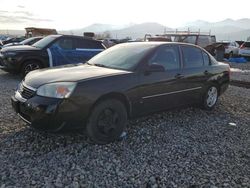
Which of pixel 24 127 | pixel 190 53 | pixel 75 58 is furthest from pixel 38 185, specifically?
pixel 75 58

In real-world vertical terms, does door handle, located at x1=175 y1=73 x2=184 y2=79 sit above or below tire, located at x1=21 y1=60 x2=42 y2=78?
above

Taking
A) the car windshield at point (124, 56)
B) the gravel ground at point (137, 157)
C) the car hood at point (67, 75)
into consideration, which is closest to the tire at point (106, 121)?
the gravel ground at point (137, 157)

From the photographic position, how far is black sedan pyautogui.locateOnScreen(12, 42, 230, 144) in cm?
391

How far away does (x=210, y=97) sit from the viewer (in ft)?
21.7

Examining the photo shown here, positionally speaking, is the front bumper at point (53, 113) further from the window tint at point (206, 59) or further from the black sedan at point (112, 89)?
the window tint at point (206, 59)

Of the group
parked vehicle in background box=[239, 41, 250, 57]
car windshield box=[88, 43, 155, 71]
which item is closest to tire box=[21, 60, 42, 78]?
car windshield box=[88, 43, 155, 71]

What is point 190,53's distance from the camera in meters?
5.95

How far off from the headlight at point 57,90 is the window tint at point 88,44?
21.2ft

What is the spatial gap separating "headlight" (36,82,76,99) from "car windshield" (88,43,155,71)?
1.12 meters

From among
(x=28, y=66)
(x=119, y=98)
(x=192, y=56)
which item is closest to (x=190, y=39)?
(x=28, y=66)

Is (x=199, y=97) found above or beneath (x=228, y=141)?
above

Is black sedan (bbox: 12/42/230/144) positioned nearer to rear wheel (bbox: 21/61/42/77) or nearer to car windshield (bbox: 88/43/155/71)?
car windshield (bbox: 88/43/155/71)

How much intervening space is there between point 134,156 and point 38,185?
4.48 ft

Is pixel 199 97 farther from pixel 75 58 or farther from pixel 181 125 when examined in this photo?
pixel 75 58
